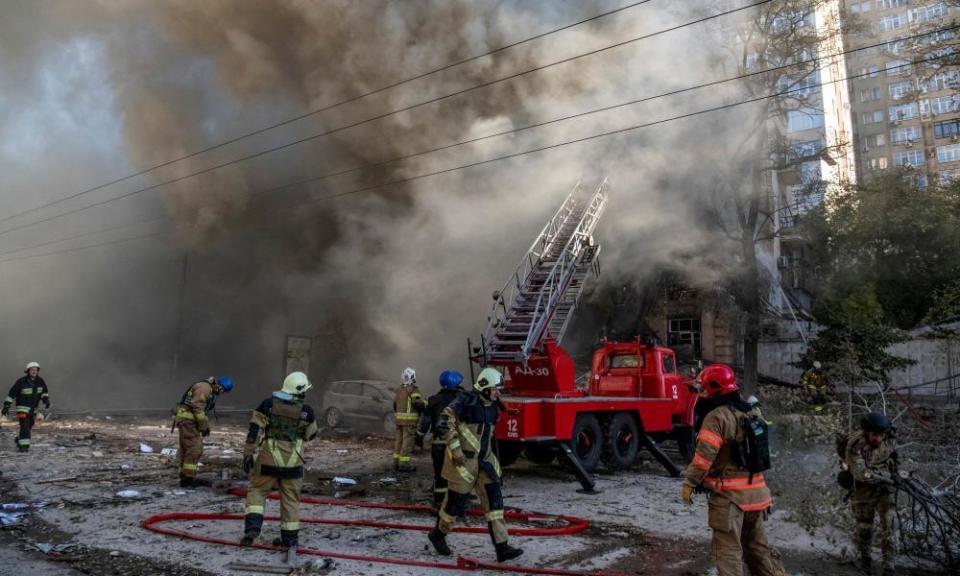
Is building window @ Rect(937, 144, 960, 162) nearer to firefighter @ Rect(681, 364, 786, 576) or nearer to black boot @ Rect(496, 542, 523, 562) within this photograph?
firefighter @ Rect(681, 364, 786, 576)

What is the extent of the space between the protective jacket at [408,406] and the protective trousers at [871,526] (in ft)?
17.6

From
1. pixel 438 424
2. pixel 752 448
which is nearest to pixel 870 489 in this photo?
pixel 752 448

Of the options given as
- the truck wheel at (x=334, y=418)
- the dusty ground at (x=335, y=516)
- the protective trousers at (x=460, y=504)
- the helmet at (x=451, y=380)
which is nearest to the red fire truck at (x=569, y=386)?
the dusty ground at (x=335, y=516)

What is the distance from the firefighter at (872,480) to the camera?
4527 millimetres

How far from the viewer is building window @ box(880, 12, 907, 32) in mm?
39775

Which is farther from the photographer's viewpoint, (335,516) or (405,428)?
(405,428)

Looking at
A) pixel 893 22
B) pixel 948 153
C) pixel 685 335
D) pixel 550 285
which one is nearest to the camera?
pixel 550 285

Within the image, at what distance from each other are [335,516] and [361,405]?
7.74 meters

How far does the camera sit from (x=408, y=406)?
8.92m

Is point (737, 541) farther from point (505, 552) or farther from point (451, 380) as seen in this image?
point (451, 380)

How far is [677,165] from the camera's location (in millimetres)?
13445

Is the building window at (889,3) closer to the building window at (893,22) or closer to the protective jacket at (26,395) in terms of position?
the building window at (893,22)

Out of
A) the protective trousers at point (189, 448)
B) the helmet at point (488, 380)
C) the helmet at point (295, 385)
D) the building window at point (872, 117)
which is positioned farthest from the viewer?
the building window at point (872, 117)

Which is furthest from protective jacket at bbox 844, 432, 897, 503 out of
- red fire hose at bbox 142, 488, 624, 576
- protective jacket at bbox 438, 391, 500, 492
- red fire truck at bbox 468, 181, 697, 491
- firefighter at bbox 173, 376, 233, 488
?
firefighter at bbox 173, 376, 233, 488
